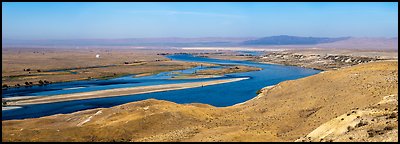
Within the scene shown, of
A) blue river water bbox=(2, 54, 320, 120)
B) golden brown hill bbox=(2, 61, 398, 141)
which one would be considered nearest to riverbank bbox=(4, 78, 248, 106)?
blue river water bbox=(2, 54, 320, 120)

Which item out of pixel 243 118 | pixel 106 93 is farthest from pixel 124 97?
pixel 243 118

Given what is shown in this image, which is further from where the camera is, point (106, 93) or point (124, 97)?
point (106, 93)

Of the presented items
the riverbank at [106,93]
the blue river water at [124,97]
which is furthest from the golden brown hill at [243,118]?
the riverbank at [106,93]

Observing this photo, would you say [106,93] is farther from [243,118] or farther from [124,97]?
[243,118]

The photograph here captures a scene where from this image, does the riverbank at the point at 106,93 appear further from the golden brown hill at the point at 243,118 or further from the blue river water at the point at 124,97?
the golden brown hill at the point at 243,118

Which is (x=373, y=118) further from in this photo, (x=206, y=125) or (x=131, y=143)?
(x=131, y=143)

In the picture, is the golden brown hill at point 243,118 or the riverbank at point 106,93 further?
the riverbank at point 106,93

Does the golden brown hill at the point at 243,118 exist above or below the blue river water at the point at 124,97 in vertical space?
above

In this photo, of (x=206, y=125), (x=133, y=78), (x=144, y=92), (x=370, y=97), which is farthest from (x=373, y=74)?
(x=133, y=78)

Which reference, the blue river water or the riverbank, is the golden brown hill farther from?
the riverbank
